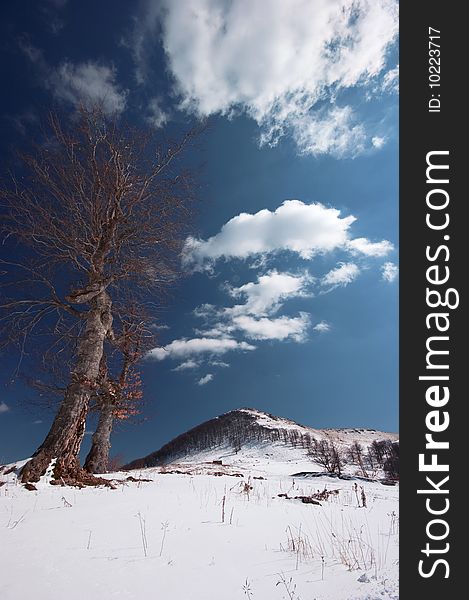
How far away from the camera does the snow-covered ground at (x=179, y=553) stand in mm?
1762

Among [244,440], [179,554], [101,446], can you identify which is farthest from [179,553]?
[244,440]

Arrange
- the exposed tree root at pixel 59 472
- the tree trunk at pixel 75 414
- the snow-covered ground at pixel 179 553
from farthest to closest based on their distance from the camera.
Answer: the tree trunk at pixel 75 414
the exposed tree root at pixel 59 472
the snow-covered ground at pixel 179 553

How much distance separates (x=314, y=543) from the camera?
9.81 ft

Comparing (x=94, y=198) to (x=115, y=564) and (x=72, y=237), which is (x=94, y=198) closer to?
(x=72, y=237)

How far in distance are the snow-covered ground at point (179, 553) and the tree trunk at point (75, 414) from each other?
1482 mm

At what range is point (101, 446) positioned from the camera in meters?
12.7

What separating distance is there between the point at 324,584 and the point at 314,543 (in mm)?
1239

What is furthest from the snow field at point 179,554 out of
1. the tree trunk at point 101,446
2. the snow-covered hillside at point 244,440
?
the snow-covered hillside at point 244,440

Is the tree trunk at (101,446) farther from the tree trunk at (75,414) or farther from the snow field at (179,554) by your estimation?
the snow field at (179,554)

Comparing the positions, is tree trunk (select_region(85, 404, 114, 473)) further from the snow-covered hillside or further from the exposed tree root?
the snow-covered hillside

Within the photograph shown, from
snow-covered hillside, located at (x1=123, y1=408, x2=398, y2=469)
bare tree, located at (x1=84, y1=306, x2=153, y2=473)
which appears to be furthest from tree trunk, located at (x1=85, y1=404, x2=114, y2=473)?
snow-covered hillside, located at (x1=123, y1=408, x2=398, y2=469)

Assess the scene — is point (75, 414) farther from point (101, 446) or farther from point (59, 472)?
point (101, 446)

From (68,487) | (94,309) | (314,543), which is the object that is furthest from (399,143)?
(94,309)

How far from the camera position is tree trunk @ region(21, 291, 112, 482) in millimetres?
5956
